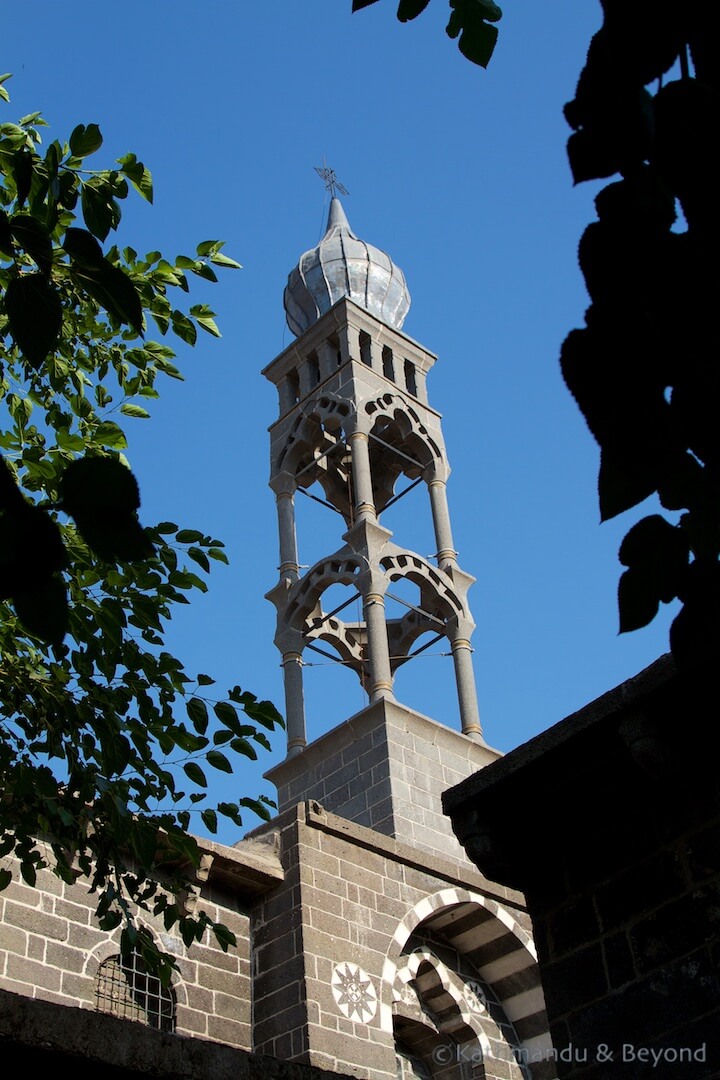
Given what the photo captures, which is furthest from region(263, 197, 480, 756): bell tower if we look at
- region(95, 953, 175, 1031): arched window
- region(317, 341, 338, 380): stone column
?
region(95, 953, 175, 1031): arched window

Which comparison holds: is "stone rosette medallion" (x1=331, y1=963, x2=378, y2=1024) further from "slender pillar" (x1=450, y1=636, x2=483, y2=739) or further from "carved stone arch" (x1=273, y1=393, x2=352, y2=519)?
"carved stone arch" (x1=273, y1=393, x2=352, y2=519)

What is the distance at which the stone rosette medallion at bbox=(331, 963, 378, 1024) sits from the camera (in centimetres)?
1158

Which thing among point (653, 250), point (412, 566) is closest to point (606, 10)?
point (653, 250)

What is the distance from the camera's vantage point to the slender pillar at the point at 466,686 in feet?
57.1

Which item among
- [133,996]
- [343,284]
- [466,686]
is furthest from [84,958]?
[343,284]

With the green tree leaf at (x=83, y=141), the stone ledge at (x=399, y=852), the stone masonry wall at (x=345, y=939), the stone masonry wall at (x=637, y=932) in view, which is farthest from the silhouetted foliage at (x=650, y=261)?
the stone ledge at (x=399, y=852)

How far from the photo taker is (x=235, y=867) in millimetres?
11750

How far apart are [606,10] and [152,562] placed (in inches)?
220

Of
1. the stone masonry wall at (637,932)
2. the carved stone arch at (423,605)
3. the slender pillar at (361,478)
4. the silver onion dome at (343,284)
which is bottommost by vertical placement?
the stone masonry wall at (637,932)

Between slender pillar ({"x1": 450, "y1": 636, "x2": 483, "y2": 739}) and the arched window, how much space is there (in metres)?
7.00

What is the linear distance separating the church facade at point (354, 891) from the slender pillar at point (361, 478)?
26 mm

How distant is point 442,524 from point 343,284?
533cm

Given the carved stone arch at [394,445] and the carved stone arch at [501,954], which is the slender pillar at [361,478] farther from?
the carved stone arch at [501,954]

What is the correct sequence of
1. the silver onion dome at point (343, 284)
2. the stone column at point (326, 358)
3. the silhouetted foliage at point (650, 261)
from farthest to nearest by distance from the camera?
the silver onion dome at point (343, 284) < the stone column at point (326, 358) < the silhouetted foliage at point (650, 261)
